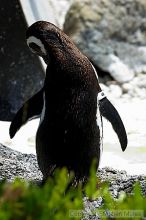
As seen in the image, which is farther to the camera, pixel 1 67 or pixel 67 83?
pixel 1 67

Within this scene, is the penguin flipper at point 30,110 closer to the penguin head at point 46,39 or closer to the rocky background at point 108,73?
the penguin head at point 46,39

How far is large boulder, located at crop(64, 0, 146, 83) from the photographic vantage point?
8.66m

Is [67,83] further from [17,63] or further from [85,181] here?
[17,63]

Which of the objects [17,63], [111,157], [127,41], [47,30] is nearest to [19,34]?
[17,63]

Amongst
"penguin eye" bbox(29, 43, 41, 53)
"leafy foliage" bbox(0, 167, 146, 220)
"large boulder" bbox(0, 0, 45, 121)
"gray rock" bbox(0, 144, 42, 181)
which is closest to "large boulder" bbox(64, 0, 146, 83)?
"large boulder" bbox(0, 0, 45, 121)

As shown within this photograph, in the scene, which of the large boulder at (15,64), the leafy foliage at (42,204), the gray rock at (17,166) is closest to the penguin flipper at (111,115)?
the gray rock at (17,166)

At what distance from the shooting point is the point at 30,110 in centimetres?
417

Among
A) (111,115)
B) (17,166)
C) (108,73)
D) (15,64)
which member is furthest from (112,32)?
(111,115)

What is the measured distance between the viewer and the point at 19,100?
746 centimetres

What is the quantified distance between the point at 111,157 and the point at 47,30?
1.77 m

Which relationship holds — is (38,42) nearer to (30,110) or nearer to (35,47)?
(35,47)

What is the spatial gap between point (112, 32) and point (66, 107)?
508 centimetres

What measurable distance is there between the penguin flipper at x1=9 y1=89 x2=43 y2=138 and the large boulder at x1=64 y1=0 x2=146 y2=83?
440 cm

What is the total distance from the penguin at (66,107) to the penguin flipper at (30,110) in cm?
12
